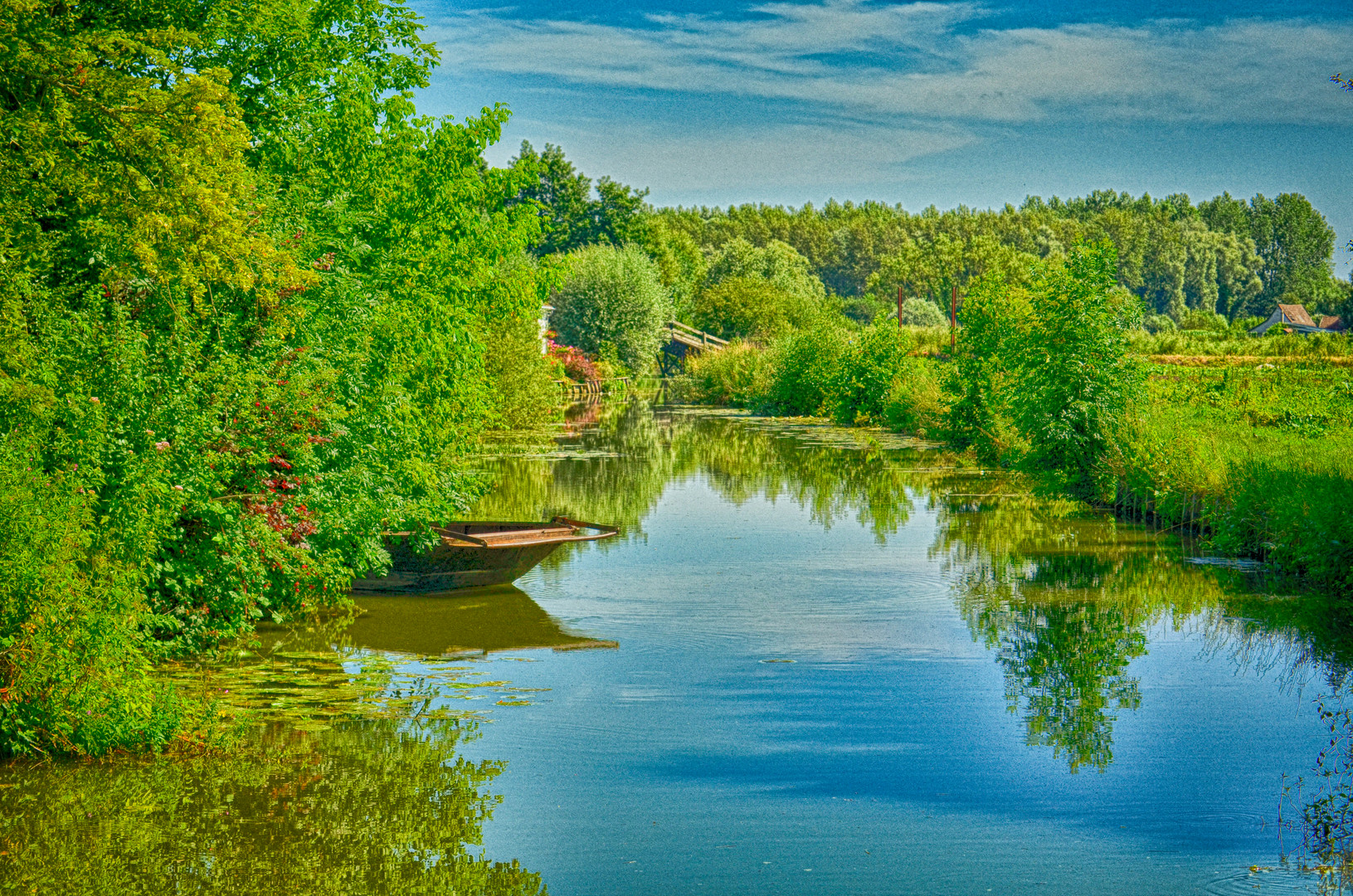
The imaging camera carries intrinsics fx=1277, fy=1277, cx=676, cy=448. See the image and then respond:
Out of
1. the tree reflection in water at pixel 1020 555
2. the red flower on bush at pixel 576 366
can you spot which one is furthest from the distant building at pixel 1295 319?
the tree reflection in water at pixel 1020 555

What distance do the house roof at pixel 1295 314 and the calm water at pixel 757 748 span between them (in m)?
126

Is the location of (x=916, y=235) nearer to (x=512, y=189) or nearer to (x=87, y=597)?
(x=512, y=189)

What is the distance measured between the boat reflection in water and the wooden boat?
0.47 ft

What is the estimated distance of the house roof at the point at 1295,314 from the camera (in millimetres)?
129750

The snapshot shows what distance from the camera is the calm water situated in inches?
289

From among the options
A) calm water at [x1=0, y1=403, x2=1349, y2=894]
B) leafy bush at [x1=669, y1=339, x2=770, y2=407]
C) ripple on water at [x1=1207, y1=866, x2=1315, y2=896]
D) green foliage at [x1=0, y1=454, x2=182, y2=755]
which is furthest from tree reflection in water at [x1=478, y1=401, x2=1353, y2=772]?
leafy bush at [x1=669, y1=339, x2=770, y2=407]

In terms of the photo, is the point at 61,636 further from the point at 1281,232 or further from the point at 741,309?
the point at 1281,232

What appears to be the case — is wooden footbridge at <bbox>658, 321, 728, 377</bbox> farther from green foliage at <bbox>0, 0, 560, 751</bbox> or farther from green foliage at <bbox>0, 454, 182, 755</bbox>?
green foliage at <bbox>0, 454, 182, 755</bbox>

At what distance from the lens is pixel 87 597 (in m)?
8.45

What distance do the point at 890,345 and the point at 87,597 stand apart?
38577 millimetres

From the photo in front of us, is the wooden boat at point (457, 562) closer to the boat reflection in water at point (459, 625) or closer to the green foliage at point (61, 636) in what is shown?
the boat reflection in water at point (459, 625)

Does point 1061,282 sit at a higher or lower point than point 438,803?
higher

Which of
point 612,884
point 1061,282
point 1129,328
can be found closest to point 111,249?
point 612,884

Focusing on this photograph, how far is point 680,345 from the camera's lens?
88.0 meters
